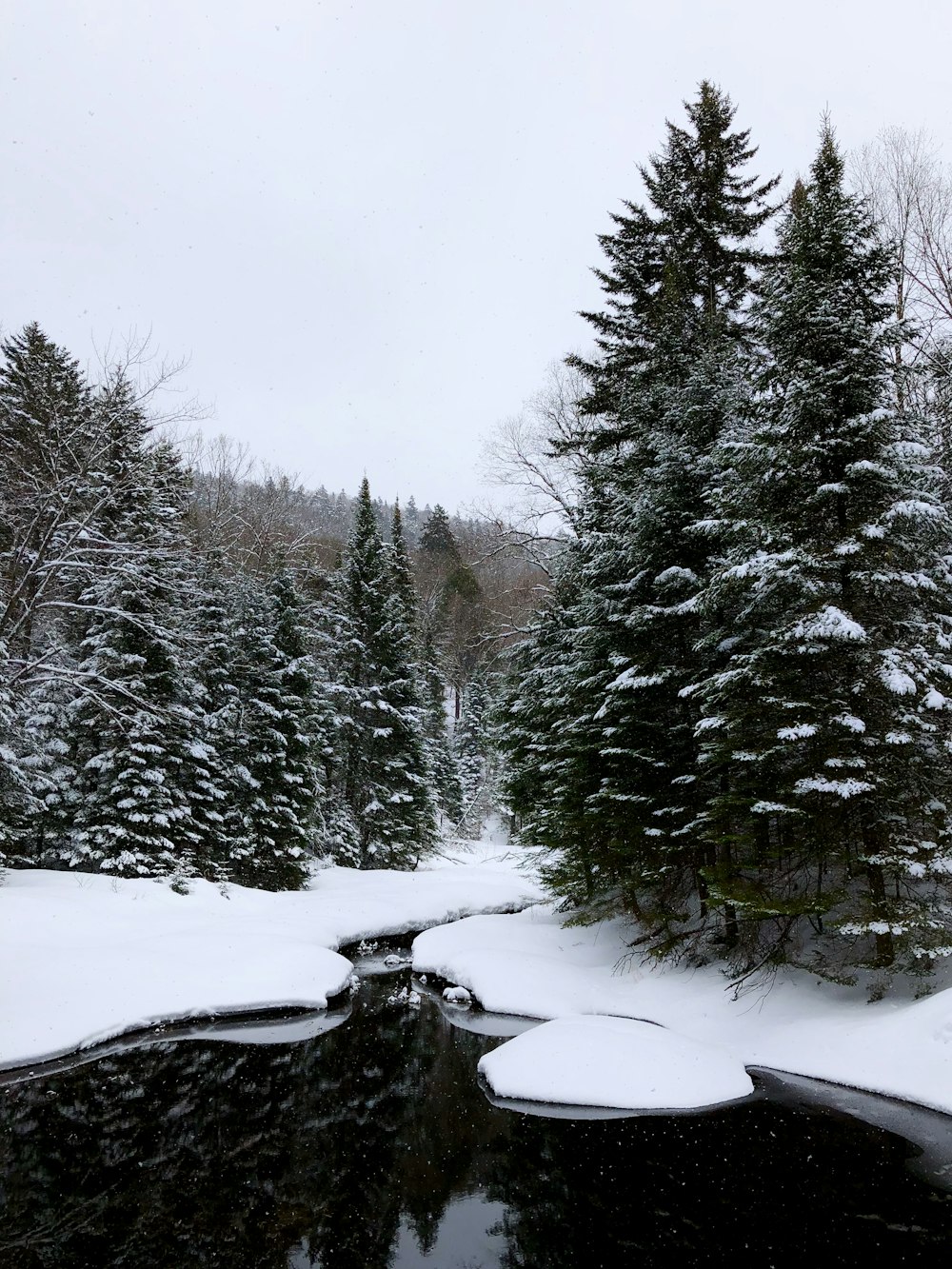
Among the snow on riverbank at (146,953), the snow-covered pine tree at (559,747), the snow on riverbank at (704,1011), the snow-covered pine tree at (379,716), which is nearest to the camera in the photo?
the snow on riverbank at (704,1011)

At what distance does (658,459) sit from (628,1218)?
1099cm

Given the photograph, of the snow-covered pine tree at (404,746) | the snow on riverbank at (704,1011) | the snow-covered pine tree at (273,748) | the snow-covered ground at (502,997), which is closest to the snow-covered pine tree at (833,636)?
the snow on riverbank at (704,1011)

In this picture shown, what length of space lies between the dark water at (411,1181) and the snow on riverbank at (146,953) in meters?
1.27

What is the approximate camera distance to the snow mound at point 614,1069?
335 inches

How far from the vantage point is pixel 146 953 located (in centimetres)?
1230

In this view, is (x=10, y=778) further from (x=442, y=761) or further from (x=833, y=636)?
(x=442, y=761)

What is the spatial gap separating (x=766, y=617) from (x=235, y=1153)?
9714 millimetres

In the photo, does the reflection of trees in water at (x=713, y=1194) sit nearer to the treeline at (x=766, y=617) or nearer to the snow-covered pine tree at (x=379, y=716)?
the treeline at (x=766, y=617)

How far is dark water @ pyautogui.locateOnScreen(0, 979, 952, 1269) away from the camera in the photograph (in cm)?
585

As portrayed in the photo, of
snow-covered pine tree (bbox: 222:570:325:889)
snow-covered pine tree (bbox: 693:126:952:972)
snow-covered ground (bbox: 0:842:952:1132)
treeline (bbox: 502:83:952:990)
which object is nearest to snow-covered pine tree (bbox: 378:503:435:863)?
snow-covered pine tree (bbox: 222:570:325:889)

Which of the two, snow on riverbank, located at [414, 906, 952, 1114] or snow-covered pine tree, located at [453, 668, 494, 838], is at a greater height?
snow-covered pine tree, located at [453, 668, 494, 838]

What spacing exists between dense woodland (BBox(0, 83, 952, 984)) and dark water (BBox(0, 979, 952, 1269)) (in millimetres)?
2979

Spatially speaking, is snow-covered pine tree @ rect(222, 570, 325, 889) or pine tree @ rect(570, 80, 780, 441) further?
snow-covered pine tree @ rect(222, 570, 325, 889)

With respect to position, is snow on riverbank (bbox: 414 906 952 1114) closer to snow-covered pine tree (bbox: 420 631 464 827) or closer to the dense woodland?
the dense woodland
